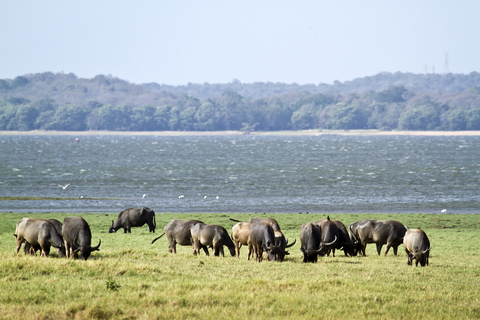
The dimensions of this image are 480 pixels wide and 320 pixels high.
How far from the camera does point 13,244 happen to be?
75.6 feet

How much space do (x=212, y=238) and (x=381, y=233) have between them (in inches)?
223

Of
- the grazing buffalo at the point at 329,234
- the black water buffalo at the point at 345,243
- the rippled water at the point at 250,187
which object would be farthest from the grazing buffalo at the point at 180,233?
the rippled water at the point at 250,187

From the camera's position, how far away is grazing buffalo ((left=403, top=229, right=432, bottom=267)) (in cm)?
1831

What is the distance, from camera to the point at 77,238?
18.3 m

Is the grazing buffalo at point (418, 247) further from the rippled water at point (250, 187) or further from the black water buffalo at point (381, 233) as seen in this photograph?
the rippled water at point (250, 187)

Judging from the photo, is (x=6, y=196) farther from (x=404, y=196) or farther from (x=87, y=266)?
(x=87, y=266)

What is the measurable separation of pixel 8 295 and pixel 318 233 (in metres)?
9.55

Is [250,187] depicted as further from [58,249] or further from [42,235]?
[42,235]

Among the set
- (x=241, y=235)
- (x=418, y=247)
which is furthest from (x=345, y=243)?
(x=241, y=235)

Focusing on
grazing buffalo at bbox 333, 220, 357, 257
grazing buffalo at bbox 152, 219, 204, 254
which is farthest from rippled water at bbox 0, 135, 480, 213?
grazing buffalo at bbox 333, 220, 357, 257

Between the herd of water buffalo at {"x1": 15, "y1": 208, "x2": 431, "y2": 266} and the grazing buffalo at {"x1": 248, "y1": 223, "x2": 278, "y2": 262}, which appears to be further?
the grazing buffalo at {"x1": 248, "y1": 223, "x2": 278, "y2": 262}

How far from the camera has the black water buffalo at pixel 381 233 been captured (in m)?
21.2

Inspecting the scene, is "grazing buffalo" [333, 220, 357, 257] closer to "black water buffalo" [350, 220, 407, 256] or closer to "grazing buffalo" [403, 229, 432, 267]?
"black water buffalo" [350, 220, 407, 256]

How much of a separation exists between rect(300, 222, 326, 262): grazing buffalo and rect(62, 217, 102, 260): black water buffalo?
19.8 feet
